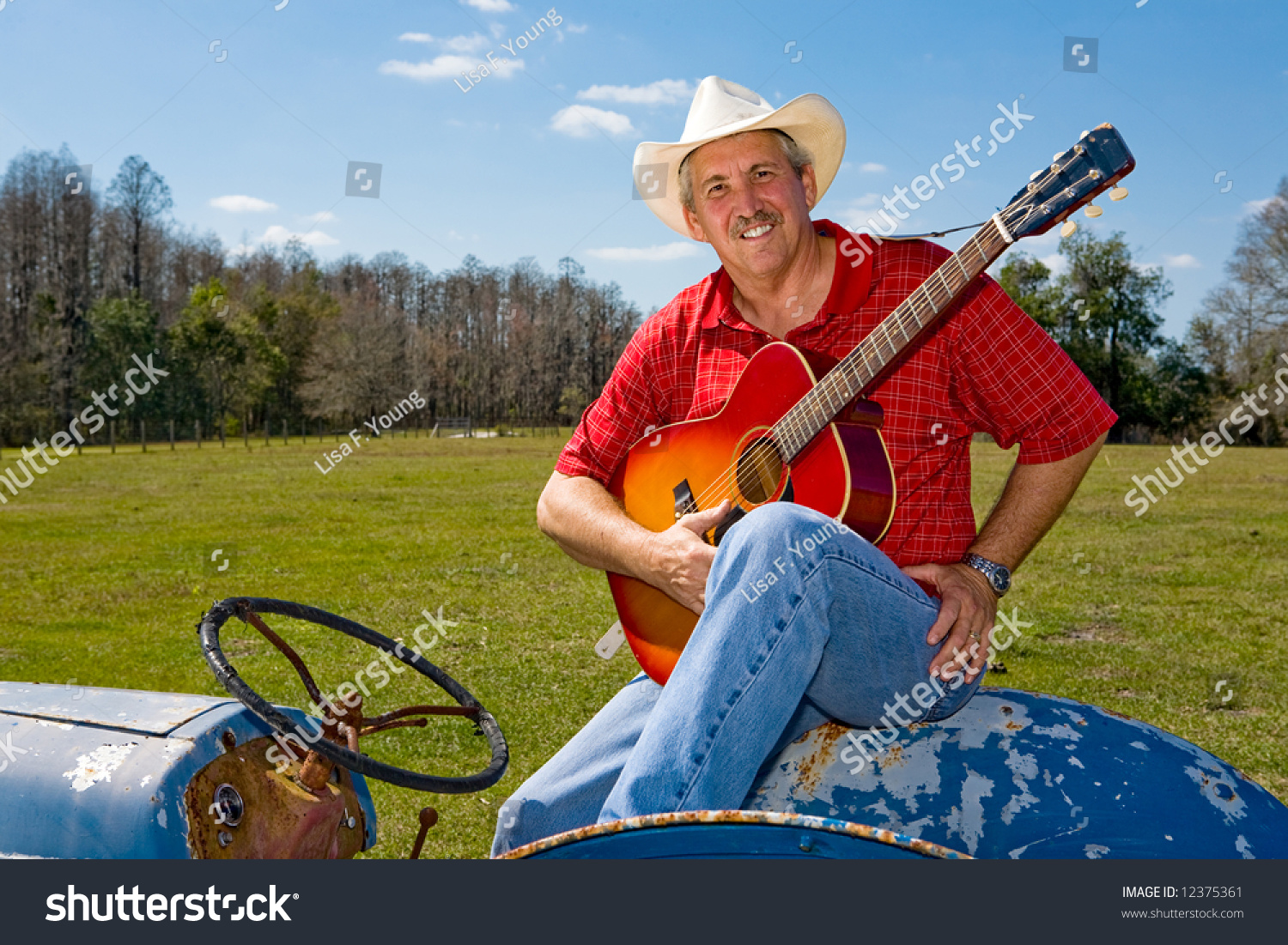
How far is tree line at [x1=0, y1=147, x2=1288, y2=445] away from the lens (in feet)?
150

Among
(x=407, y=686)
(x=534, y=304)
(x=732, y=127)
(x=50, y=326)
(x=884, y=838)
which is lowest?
(x=407, y=686)

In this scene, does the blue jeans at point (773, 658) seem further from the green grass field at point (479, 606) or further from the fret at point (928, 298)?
the green grass field at point (479, 606)

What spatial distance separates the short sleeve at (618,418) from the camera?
3.15 m

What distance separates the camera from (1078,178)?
7.49ft

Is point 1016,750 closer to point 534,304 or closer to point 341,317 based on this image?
point 341,317

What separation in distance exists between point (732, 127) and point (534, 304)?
244ft

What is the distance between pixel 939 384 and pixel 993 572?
0.51m

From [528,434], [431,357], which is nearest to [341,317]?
[431,357]

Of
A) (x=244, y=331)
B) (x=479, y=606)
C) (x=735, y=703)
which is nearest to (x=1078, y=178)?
(x=735, y=703)

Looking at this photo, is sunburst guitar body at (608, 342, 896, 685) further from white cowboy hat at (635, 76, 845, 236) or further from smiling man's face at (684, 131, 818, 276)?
white cowboy hat at (635, 76, 845, 236)

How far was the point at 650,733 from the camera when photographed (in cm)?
186

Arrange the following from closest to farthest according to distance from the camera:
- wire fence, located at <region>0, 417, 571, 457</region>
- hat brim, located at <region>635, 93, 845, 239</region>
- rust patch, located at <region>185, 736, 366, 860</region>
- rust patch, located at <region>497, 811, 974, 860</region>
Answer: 1. rust patch, located at <region>497, 811, 974, 860</region>
2. rust patch, located at <region>185, 736, 366, 860</region>
3. hat brim, located at <region>635, 93, 845, 239</region>
4. wire fence, located at <region>0, 417, 571, 457</region>

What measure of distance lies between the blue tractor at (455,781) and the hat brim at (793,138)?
158 centimetres

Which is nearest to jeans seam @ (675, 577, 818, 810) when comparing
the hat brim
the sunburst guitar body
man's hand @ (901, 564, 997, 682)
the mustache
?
man's hand @ (901, 564, 997, 682)
